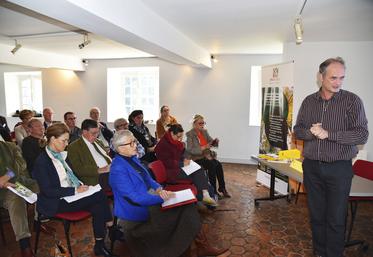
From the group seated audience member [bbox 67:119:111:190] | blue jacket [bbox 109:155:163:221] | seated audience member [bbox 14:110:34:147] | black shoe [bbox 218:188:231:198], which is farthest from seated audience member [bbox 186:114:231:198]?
seated audience member [bbox 14:110:34:147]

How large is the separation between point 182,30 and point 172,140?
1.73m

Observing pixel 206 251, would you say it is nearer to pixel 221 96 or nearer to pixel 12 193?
pixel 12 193

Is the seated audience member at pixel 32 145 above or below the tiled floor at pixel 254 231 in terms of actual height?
above

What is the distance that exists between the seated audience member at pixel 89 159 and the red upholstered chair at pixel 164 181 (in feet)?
1.76

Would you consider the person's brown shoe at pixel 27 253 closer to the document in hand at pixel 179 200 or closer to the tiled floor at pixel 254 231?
the tiled floor at pixel 254 231

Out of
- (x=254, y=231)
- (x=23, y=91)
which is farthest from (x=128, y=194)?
(x=23, y=91)

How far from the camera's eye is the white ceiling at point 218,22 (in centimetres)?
286

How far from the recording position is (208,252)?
2.58m

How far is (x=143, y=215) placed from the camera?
2176 millimetres

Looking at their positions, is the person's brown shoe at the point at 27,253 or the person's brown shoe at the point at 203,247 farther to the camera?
the person's brown shoe at the point at 203,247

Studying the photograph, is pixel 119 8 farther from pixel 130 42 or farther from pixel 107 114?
pixel 107 114

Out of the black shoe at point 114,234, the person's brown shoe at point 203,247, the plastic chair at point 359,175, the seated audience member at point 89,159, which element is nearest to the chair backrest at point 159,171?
the seated audience member at point 89,159

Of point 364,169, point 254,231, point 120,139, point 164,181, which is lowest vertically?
point 254,231

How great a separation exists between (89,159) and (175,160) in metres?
0.97
